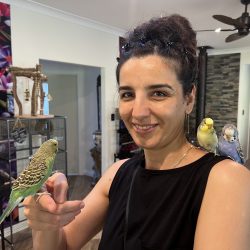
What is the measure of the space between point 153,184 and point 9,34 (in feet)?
8.13

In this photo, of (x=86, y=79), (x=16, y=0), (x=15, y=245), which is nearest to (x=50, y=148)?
(x=15, y=245)

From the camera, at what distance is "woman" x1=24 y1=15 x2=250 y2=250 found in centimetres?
59

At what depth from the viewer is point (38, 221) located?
0.61 metres

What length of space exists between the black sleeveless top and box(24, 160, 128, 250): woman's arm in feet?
0.31

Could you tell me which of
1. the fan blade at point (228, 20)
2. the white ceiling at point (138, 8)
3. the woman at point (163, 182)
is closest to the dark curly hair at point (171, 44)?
the woman at point (163, 182)

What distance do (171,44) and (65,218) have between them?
524mm

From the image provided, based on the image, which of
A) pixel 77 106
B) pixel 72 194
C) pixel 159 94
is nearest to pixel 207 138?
pixel 159 94

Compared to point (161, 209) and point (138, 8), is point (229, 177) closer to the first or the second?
point (161, 209)

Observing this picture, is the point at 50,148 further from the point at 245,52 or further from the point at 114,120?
the point at 245,52

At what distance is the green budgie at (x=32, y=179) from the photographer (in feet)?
2.00

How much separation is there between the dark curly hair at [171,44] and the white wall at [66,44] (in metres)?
2.29

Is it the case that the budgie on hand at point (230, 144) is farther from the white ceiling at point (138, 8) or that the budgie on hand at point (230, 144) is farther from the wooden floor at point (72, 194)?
the wooden floor at point (72, 194)

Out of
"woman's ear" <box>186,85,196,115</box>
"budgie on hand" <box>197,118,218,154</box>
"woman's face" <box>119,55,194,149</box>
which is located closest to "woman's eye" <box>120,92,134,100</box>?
"woman's face" <box>119,55,194,149</box>

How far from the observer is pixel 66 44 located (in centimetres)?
322
